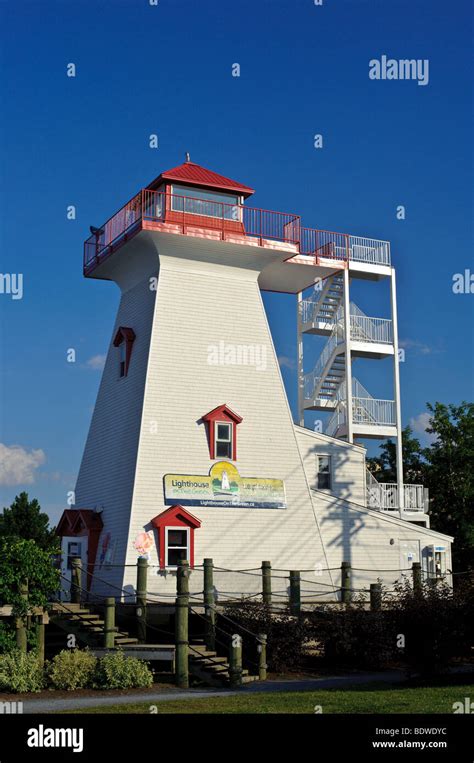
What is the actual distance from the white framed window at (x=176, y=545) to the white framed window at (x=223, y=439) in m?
2.76

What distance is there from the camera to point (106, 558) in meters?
28.0

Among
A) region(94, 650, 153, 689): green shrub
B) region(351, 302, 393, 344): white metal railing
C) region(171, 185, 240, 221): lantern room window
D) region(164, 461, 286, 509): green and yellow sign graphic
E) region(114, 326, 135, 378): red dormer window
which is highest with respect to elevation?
region(171, 185, 240, 221): lantern room window

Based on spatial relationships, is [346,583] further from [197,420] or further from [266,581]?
[197,420]

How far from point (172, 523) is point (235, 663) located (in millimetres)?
7306

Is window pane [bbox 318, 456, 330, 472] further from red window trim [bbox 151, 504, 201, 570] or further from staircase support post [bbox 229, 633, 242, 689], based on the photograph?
staircase support post [bbox 229, 633, 242, 689]

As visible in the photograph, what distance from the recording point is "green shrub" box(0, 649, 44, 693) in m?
19.0

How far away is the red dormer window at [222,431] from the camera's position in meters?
28.9

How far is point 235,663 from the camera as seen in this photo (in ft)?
67.3

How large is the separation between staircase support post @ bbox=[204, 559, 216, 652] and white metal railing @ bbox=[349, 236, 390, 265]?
16.1 metres

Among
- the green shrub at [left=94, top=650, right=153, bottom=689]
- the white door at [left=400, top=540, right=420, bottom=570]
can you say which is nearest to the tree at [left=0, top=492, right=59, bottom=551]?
the white door at [left=400, top=540, right=420, bottom=570]

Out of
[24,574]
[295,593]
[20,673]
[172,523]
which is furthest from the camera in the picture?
[172,523]

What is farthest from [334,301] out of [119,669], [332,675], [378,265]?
[119,669]

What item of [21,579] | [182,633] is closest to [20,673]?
[21,579]
